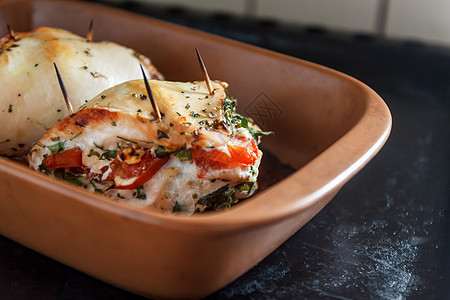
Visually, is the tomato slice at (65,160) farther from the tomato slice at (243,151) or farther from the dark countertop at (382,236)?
the tomato slice at (243,151)

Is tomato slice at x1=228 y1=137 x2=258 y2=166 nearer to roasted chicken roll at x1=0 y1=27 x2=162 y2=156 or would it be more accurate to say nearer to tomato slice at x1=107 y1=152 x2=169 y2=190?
tomato slice at x1=107 y1=152 x2=169 y2=190

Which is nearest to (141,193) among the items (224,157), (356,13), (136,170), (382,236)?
(136,170)

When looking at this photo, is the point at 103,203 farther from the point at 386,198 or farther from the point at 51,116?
the point at 386,198

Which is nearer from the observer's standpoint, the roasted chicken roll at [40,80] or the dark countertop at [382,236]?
the dark countertop at [382,236]

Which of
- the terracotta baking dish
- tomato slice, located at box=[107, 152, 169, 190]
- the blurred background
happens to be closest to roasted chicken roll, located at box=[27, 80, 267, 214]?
tomato slice, located at box=[107, 152, 169, 190]

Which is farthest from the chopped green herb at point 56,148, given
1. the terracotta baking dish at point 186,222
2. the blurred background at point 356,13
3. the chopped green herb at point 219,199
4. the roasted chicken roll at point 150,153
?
the blurred background at point 356,13

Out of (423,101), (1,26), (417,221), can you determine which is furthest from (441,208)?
(1,26)

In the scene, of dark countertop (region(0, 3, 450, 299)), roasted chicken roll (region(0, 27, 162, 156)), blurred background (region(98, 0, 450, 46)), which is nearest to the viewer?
dark countertop (region(0, 3, 450, 299))
